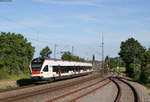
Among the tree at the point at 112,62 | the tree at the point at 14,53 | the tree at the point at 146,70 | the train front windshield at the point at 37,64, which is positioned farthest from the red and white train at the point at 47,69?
the tree at the point at 112,62

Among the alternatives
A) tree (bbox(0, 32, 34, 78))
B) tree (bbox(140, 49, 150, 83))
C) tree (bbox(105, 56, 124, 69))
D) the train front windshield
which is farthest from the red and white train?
tree (bbox(105, 56, 124, 69))

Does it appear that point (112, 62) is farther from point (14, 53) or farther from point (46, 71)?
point (46, 71)

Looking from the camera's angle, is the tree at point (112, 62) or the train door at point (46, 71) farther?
the tree at point (112, 62)

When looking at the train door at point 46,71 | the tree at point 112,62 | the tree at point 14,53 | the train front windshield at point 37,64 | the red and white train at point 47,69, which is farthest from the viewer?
the tree at point 112,62

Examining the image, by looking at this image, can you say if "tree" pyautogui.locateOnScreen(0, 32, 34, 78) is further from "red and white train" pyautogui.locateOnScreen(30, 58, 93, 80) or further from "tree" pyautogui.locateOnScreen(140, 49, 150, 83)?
"tree" pyautogui.locateOnScreen(140, 49, 150, 83)

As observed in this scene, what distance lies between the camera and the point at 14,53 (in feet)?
182

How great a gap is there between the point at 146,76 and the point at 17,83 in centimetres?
2311

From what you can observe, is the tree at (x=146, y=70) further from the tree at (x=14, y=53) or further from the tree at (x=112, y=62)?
the tree at (x=112, y=62)

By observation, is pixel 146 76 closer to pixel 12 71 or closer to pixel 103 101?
pixel 12 71

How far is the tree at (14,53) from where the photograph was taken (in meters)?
50.7

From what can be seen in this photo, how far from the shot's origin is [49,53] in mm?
129875

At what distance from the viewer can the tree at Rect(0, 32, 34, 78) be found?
50.7 metres

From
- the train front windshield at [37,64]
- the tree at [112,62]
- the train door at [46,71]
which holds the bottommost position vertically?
the train door at [46,71]

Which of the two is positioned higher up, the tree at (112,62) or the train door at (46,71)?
the tree at (112,62)
